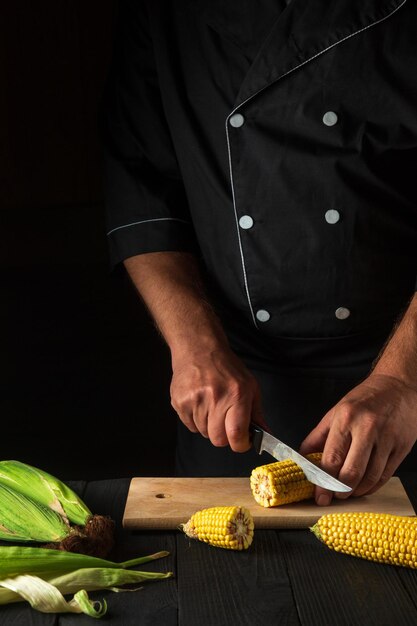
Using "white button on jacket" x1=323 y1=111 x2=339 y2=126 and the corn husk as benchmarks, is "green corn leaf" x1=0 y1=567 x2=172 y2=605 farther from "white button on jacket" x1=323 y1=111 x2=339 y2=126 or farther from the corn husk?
"white button on jacket" x1=323 y1=111 x2=339 y2=126

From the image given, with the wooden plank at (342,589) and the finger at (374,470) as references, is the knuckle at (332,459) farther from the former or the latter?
the wooden plank at (342,589)

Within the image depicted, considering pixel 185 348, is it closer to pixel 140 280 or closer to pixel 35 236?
pixel 140 280

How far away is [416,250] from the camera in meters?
2.28

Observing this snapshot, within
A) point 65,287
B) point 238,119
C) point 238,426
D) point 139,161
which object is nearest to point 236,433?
point 238,426

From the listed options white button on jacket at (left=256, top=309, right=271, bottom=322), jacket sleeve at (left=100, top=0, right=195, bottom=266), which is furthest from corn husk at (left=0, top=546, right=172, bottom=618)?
jacket sleeve at (left=100, top=0, right=195, bottom=266)

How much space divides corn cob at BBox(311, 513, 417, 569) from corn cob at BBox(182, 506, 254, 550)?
0.13 m

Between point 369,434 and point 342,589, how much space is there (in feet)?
1.33

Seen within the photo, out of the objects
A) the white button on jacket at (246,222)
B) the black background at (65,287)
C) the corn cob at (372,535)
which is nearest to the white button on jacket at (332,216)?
the white button on jacket at (246,222)

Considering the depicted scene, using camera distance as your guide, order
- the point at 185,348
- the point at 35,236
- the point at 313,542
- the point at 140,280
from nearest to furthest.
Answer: the point at 313,542 < the point at 185,348 < the point at 140,280 < the point at 35,236

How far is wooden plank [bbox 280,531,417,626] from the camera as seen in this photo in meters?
1.45

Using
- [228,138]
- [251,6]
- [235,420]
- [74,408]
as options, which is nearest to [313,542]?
[235,420]

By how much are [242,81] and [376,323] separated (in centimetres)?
71

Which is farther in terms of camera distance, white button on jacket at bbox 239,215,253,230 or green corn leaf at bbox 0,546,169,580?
white button on jacket at bbox 239,215,253,230

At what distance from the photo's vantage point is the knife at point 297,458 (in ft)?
5.89
